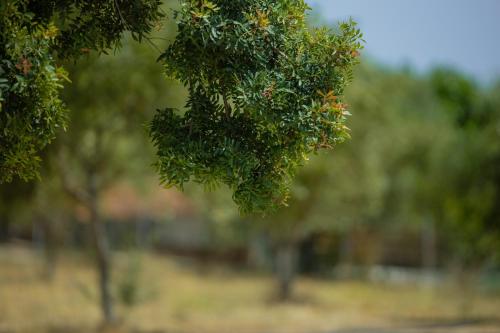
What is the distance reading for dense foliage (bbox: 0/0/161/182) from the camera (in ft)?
20.5

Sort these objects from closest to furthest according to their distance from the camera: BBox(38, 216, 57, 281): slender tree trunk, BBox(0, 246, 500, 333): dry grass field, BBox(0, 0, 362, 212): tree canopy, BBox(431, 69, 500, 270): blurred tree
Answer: BBox(0, 0, 362, 212): tree canopy → BBox(0, 246, 500, 333): dry grass field → BBox(431, 69, 500, 270): blurred tree → BBox(38, 216, 57, 281): slender tree trunk

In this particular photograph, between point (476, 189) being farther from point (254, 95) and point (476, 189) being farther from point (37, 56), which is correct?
point (37, 56)

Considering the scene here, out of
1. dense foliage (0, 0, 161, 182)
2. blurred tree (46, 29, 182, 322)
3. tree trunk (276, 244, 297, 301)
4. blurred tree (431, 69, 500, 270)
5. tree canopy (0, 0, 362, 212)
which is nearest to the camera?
dense foliage (0, 0, 161, 182)

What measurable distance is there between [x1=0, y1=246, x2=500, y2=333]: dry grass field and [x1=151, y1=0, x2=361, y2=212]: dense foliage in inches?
493

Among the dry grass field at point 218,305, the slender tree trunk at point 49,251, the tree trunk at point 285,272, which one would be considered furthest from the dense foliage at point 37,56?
the slender tree trunk at point 49,251

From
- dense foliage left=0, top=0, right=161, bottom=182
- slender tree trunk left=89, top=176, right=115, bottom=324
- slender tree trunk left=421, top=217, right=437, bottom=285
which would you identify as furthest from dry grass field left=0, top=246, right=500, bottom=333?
dense foliage left=0, top=0, right=161, bottom=182

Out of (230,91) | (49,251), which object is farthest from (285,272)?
(230,91)

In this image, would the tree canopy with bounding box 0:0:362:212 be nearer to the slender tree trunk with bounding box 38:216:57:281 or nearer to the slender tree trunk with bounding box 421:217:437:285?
the slender tree trunk with bounding box 38:216:57:281

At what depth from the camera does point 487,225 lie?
2352 cm

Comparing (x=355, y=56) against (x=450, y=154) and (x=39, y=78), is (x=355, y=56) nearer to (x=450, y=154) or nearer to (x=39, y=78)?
(x=39, y=78)

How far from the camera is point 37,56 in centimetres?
628

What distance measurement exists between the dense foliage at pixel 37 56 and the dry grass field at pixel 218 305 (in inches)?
479

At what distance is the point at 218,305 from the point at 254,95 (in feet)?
69.0

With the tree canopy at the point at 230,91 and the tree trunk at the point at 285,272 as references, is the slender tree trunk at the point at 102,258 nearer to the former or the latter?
the tree trunk at the point at 285,272
